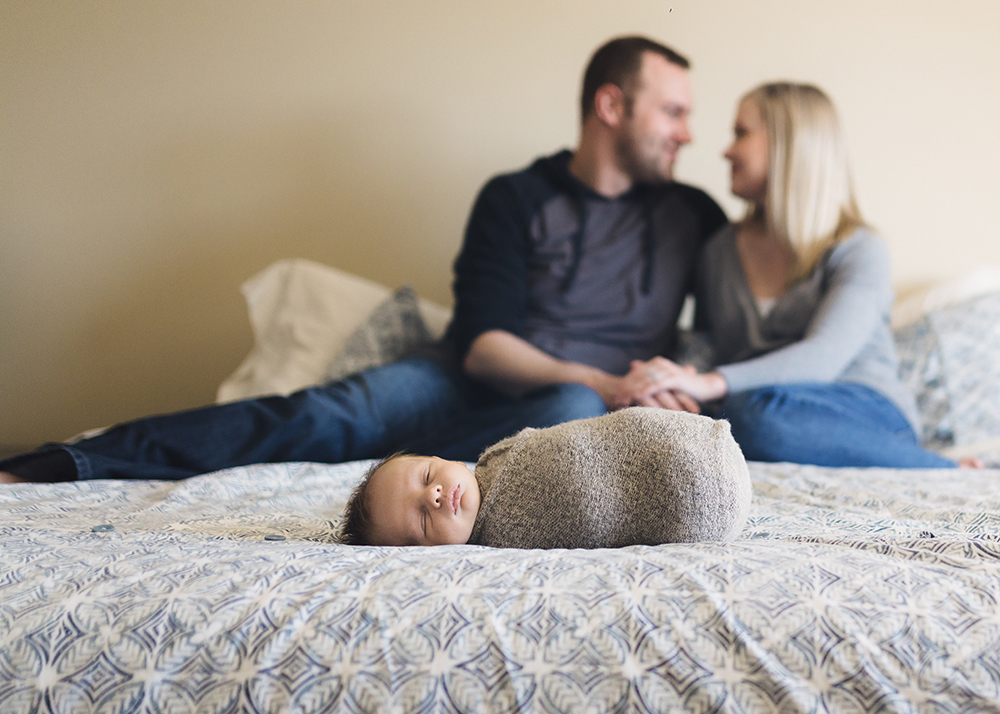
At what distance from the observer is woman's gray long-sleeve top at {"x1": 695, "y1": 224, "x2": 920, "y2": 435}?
1320 mm

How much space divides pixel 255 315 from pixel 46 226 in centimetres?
64

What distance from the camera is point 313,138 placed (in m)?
1.92

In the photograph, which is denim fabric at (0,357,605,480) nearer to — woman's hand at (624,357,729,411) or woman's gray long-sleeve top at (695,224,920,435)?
woman's hand at (624,357,729,411)

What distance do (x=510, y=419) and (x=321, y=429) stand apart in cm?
31

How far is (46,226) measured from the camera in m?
1.90

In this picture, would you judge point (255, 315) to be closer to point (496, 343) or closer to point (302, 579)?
point (496, 343)

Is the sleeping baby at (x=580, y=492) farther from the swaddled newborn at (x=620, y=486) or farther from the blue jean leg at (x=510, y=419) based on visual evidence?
the blue jean leg at (x=510, y=419)

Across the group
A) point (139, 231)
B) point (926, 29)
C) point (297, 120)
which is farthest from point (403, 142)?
point (926, 29)

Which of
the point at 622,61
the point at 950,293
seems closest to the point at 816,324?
the point at 950,293

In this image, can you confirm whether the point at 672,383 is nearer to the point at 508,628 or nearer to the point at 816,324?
the point at 816,324

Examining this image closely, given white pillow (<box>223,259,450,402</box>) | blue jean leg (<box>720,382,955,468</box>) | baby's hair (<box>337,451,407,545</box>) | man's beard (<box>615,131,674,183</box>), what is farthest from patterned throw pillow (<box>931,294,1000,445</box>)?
baby's hair (<box>337,451,407,545</box>)

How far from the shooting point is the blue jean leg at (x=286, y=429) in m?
1.10

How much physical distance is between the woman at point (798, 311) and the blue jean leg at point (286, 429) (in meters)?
0.42

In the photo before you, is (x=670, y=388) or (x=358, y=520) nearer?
(x=358, y=520)
